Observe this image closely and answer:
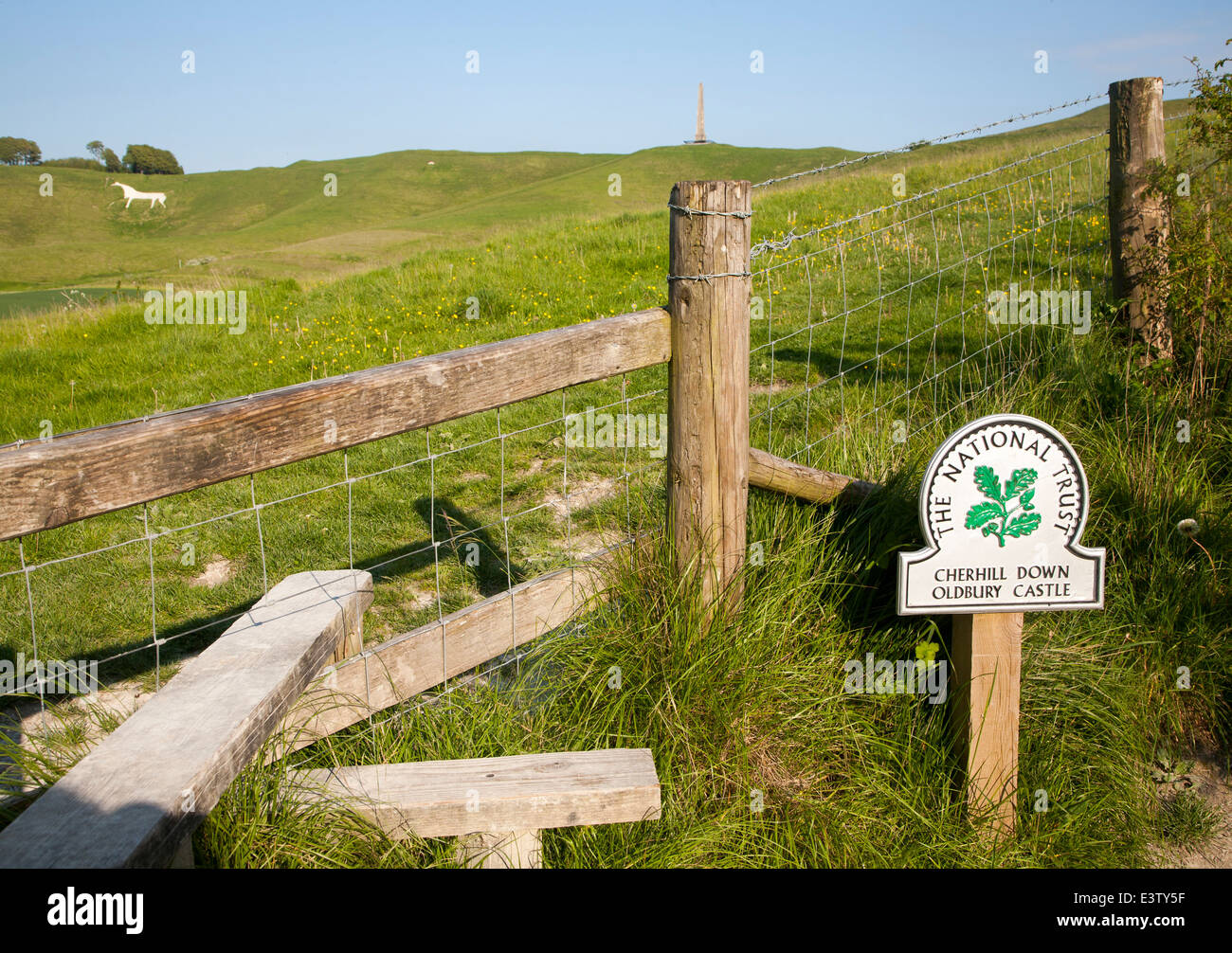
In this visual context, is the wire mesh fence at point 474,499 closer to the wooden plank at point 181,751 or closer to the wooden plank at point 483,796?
the wooden plank at point 181,751

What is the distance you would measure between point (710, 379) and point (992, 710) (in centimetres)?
134

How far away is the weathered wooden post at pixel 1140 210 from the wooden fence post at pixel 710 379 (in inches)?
110

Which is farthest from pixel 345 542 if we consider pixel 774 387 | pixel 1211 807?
pixel 1211 807

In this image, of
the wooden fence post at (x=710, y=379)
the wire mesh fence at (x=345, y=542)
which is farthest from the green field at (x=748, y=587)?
the wooden fence post at (x=710, y=379)

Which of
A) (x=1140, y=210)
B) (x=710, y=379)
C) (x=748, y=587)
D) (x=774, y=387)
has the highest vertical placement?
(x=1140, y=210)

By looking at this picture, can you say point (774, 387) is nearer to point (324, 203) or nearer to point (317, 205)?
point (324, 203)

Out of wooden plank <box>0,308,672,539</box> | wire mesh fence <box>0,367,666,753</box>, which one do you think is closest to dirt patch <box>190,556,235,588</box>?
wire mesh fence <box>0,367,666,753</box>

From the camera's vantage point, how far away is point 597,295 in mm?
9773

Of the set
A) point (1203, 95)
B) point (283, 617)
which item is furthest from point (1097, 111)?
point (283, 617)

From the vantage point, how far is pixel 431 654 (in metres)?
2.85

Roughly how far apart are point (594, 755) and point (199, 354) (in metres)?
7.51

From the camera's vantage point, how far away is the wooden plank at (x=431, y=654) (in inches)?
104

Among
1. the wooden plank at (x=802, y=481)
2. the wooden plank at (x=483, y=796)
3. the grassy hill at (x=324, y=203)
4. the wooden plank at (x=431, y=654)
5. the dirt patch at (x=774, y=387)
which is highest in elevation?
the grassy hill at (x=324, y=203)
